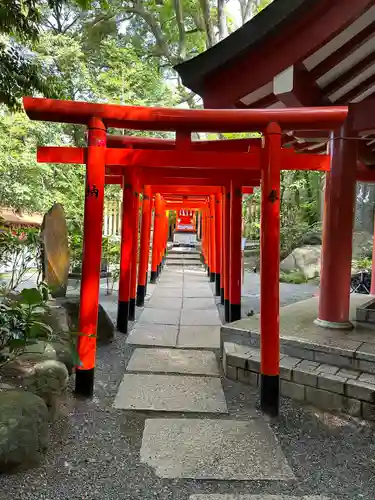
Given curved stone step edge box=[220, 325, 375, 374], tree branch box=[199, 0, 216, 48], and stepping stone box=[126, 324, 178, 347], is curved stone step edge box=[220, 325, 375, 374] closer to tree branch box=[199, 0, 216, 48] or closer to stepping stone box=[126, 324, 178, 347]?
stepping stone box=[126, 324, 178, 347]

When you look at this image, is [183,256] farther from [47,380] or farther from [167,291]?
[47,380]

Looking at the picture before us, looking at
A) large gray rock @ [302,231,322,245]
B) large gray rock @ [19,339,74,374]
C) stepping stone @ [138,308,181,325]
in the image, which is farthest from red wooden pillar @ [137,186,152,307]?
large gray rock @ [302,231,322,245]

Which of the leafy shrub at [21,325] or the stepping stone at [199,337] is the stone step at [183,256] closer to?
the stepping stone at [199,337]

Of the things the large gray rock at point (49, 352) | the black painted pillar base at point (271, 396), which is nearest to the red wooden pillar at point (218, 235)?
the large gray rock at point (49, 352)

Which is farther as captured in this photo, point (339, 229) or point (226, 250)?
point (226, 250)

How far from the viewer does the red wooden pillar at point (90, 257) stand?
3107mm

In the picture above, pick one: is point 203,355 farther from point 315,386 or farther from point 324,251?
point 324,251

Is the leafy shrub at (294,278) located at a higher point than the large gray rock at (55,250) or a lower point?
lower

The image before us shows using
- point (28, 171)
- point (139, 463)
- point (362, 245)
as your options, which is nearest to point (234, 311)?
point (139, 463)

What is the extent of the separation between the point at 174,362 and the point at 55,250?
1.94m

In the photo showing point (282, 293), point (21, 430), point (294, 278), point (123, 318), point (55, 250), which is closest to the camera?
point (21, 430)

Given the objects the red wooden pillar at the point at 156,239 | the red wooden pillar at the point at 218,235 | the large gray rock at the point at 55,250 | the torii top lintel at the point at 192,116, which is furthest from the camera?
the red wooden pillar at the point at 156,239

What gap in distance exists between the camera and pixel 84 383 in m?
3.18

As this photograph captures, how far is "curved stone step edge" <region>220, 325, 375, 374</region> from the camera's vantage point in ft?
10.6
